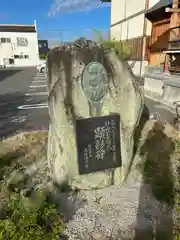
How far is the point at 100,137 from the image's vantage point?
11.4 feet

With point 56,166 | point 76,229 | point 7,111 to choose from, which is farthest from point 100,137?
point 7,111

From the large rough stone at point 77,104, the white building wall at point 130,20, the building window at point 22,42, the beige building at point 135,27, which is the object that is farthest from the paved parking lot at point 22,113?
the building window at point 22,42

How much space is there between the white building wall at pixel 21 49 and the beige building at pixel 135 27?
23.4 metres

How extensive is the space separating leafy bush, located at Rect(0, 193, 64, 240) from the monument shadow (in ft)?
3.43

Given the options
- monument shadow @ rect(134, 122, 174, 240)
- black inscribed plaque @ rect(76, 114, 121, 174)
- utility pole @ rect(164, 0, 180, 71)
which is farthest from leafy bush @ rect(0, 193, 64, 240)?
utility pole @ rect(164, 0, 180, 71)

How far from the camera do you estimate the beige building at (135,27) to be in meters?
16.2

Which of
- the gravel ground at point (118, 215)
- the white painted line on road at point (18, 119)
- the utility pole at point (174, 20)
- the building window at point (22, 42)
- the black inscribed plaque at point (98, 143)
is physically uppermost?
the building window at point (22, 42)

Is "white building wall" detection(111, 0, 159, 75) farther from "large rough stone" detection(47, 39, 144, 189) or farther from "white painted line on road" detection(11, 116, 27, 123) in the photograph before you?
"large rough stone" detection(47, 39, 144, 189)

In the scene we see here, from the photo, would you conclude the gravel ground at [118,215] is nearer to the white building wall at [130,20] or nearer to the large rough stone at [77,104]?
the large rough stone at [77,104]

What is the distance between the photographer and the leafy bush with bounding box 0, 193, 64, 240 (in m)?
2.30

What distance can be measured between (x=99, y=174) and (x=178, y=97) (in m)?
6.41

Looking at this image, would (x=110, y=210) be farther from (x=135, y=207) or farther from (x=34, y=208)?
(x=34, y=208)

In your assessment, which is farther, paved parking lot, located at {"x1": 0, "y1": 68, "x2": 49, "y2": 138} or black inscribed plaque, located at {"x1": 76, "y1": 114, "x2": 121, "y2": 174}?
paved parking lot, located at {"x1": 0, "y1": 68, "x2": 49, "y2": 138}

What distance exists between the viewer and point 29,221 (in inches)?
93.7
